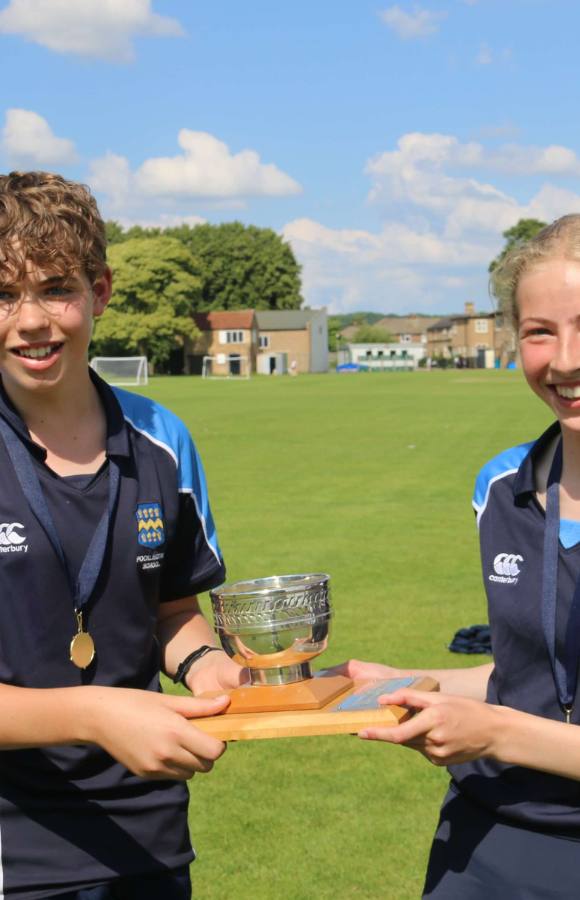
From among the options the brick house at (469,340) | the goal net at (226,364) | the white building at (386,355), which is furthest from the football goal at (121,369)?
the white building at (386,355)

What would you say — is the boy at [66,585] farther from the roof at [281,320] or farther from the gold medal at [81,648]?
the roof at [281,320]

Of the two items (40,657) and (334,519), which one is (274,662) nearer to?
(40,657)

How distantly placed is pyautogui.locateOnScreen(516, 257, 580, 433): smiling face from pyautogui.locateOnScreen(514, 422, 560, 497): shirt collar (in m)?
0.16

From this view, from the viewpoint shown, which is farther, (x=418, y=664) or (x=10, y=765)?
(x=418, y=664)

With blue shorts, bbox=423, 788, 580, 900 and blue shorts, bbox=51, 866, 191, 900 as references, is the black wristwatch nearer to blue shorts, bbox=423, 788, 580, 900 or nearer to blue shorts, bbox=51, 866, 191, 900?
blue shorts, bbox=51, 866, 191, 900

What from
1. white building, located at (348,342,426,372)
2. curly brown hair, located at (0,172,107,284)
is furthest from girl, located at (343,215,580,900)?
white building, located at (348,342,426,372)

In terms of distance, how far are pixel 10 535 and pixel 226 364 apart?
95973mm

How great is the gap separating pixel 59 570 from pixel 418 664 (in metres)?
5.28

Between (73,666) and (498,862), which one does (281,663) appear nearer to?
(73,666)

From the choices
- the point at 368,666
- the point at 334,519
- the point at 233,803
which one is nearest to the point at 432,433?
the point at 334,519

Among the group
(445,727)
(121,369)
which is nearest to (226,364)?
(121,369)

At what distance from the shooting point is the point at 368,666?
2916 millimetres

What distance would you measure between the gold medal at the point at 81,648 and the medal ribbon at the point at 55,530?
4 cm

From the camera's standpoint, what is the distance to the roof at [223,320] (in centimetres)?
9762
